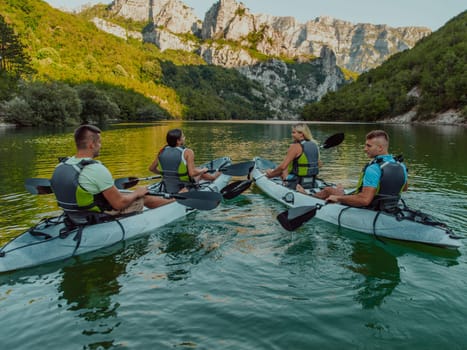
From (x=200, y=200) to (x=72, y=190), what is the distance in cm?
262

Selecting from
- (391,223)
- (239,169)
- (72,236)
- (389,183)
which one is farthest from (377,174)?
(72,236)

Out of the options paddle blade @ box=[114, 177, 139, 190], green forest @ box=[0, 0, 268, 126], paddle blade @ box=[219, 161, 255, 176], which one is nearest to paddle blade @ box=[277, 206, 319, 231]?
paddle blade @ box=[219, 161, 255, 176]

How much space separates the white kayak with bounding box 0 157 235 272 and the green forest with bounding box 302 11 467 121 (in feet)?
220

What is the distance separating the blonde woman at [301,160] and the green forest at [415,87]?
207ft

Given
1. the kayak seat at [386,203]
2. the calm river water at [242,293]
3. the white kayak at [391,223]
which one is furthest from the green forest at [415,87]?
the calm river water at [242,293]

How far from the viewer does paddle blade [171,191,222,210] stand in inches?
294

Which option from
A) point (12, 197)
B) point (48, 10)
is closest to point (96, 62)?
point (48, 10)

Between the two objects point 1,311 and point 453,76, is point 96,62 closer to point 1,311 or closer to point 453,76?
point 453,76

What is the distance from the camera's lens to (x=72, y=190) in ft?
19.5

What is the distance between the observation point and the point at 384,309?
4754 mm

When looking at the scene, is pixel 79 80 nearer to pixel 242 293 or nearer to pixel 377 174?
pixel 377 174

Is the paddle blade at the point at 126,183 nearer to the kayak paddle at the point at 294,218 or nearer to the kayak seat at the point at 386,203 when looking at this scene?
the kayak paddle at the point at 294,218

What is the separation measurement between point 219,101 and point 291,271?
176 meters

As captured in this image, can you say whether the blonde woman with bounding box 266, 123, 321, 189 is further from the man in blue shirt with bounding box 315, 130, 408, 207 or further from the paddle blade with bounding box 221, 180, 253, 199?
the man in blue shirt with bounding box 315, 130, 408, 207
